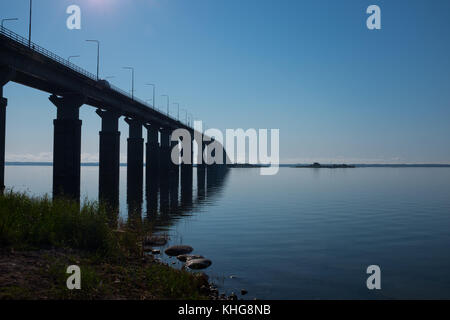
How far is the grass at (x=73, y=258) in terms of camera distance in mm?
8938

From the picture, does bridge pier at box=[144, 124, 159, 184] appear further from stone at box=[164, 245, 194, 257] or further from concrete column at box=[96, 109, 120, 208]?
stone at box=[164, 245, 194, 257]

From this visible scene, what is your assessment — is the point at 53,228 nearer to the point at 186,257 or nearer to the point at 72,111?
the point at 186,257

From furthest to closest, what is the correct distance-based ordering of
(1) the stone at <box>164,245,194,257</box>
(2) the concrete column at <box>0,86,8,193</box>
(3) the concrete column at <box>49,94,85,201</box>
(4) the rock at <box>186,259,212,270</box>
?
(3) the concrete column at <box>49,94,85,201</box> → (2) the concrete column at <box>0,86,8,193</box> → (1) the stone at <box>164,245,194,257</box> → (4) the rock at <box>186,259,212,270</box>

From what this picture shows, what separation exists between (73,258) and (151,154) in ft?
243

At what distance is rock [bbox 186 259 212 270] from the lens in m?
15.5

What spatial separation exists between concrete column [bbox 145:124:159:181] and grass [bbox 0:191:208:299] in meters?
66.3

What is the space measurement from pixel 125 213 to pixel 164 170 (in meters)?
58.0

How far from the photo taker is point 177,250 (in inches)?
715

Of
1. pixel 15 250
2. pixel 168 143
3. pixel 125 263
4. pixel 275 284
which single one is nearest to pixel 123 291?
pixel 125 263

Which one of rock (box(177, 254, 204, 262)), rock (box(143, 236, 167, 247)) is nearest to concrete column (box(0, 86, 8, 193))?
rock (box(143, 236, 167, 247))

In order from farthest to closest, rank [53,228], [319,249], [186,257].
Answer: [319,249] → [186,257] → [53,228]

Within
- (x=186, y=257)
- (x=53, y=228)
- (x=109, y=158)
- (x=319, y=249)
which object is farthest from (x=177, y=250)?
(x=109, y=158)

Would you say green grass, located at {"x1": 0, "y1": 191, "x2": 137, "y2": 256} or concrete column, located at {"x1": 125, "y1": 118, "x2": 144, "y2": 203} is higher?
concrete column, located at {"x1": 125, "y1": 118, "x2": 144, "y2": 203}
